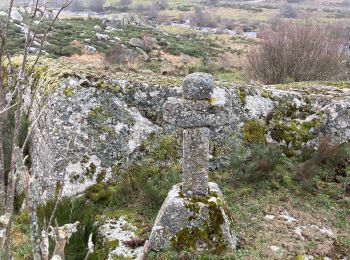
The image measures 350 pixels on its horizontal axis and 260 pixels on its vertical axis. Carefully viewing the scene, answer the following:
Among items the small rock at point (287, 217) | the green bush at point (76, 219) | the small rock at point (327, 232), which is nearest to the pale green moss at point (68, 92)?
the green bush at point (76, 219)

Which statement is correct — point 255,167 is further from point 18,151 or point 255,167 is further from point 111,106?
point 18,151

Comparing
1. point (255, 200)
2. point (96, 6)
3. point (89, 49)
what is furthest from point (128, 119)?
point (96, 6)

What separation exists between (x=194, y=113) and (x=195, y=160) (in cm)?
58

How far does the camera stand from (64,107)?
236 inches

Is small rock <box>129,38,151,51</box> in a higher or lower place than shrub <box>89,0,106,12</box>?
lower

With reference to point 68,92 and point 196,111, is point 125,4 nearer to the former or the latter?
point 68,92

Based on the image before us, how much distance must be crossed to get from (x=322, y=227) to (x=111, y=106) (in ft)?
11.5

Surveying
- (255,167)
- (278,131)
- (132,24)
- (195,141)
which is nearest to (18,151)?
(195,141)

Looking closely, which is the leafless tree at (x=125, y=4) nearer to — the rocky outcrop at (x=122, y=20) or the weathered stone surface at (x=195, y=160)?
the rocky outcrop at (x=122, y=20)

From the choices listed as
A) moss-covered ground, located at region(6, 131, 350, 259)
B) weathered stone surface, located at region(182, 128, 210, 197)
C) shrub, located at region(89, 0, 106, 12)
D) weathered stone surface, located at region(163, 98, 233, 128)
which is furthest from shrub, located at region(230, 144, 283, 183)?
shrub, located at region(89, 0, 106, 12)

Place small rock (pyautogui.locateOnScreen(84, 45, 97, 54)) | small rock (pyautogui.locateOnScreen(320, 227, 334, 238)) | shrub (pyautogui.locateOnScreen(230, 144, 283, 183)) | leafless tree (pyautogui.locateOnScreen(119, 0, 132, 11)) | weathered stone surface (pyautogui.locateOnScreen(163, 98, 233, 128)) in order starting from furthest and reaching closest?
1. leafless tree (pyautogui.locateOnScreen(119, 0, 132, 11))
2. small rock (pyautogui.locateOnScreen(84, 45, 97, 54))
3. shrub (pyautogui.locateOnScreen(230, 144, 283, 183))
4. small rock (pyautogui.locateOnScreen(320, 227, 334, 238))
5. weathered stone surface (pyautogui.locateOnScreen(163, 98, 233, 128))

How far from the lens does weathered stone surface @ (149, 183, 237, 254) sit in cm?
458

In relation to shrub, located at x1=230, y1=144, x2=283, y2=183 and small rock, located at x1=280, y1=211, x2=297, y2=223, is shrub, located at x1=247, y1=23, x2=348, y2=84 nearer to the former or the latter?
shrub, located at x1=230, y1=144, x2=283, y2=183

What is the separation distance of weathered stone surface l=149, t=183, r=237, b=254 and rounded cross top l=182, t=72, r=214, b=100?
1.23 metres
